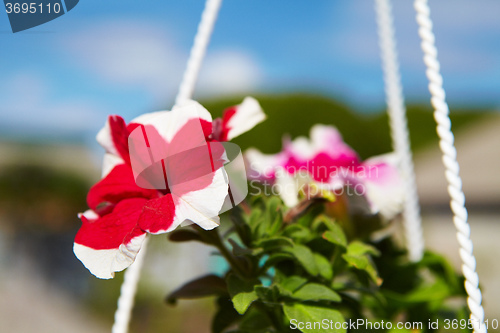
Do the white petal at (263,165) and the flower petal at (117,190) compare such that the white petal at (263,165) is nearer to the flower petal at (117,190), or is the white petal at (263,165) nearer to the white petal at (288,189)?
the white petal at (288,189)

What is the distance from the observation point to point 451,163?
285 mm

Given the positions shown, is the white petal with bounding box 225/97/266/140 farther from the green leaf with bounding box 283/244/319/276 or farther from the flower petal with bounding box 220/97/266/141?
the green leaf with bounding box 283/244/319/276

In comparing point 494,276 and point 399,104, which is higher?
point 399,104

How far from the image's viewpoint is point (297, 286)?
319 millimetres

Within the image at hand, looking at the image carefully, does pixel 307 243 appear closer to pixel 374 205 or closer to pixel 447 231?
pixel 374 205

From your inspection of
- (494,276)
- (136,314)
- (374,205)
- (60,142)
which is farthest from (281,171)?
(60,142)

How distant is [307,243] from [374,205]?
0.11 meters

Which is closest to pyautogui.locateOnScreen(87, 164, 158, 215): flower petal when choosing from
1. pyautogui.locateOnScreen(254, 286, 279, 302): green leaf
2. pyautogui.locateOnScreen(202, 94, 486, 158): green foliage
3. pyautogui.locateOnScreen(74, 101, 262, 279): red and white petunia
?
pyautogui.locateOnScreen(74, 101, 262, 279): red and white petunia

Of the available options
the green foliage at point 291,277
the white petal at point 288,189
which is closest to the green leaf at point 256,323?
the green foliage at point 291,277

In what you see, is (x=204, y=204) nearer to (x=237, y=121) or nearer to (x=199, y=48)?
(x=237, y=121)

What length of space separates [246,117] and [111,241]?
0.14 metres

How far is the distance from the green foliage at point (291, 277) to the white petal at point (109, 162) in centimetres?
7

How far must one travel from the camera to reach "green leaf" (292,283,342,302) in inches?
12.1

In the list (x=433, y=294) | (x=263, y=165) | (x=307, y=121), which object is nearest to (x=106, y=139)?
(x=263, y=165)
